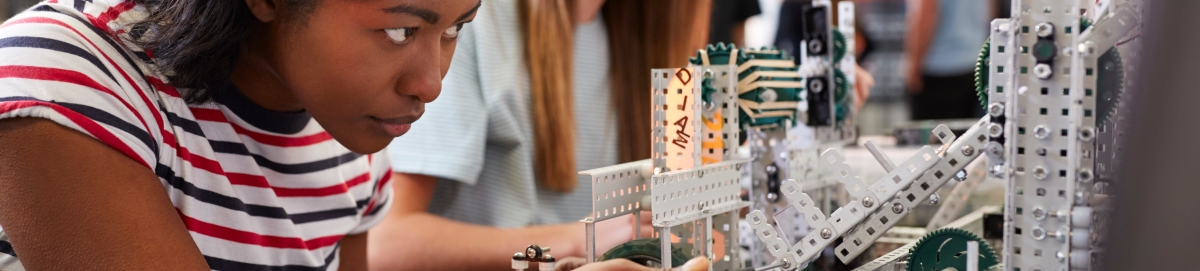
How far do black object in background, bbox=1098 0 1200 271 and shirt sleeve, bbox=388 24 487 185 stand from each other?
148cm

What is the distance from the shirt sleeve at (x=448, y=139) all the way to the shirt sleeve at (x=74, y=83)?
684 mm

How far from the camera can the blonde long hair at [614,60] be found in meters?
1.79

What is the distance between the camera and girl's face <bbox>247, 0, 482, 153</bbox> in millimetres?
1007

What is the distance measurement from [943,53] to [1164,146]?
11.4ft

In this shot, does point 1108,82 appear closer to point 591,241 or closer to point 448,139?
point 591,241

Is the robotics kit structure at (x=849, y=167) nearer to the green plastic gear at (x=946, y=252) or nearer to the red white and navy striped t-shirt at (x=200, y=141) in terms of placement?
the green plastic gear at (x=946, y=252)

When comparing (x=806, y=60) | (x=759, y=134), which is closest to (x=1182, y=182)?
(x=759, y=134)

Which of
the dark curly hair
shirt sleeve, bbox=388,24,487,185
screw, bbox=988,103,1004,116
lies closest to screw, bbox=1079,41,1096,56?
screw, bbox=988,103,1004,116

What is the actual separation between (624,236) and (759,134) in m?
0.44

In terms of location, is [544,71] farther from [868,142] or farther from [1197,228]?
[1197,228]

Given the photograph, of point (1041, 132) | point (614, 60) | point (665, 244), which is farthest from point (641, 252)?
point (614, 60)

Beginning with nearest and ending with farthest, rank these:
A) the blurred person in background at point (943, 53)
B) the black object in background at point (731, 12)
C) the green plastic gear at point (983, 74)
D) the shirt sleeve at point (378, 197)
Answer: the green plastic gear at point (983, 74) → the shirt sleeve at point (378, 197) → the black object in background at point (731, 12) → the blurred person in background at point (943, 53)

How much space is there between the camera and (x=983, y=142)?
1.11 metres

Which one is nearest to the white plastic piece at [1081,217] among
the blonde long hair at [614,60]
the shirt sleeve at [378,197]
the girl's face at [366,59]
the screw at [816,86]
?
the girl's face at [366,59]
